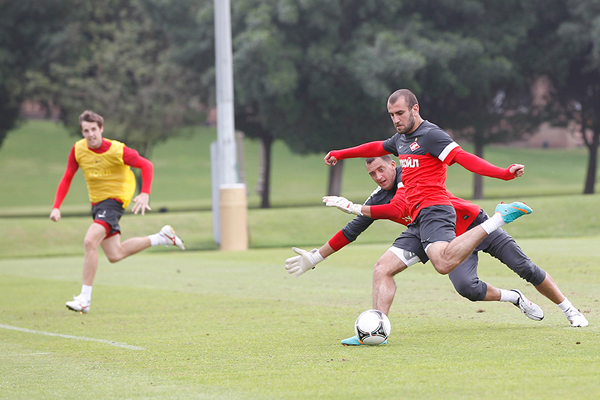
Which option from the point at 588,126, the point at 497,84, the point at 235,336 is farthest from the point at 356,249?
the point at 588,126

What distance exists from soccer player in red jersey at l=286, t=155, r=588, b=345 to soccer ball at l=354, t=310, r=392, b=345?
0.59 feet

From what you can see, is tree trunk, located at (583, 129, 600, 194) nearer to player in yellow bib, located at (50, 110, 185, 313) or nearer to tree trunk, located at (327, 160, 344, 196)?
tree trunk, located at (327, 160, 344, 196)

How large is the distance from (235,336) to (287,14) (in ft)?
71.6

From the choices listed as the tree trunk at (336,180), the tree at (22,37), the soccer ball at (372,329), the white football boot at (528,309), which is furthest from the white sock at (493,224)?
the tree at (22,37)

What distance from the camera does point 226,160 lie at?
68.0 ft

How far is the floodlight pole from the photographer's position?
19984mm

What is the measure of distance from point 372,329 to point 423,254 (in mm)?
956

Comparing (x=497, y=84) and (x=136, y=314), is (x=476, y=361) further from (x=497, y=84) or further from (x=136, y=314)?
(x=497, y=84)

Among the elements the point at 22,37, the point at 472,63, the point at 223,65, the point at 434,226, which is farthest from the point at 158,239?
the point at 22,37

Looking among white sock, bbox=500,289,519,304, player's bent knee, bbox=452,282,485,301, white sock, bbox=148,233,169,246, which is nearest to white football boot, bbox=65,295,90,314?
white sock, bbox=148,233,169,246

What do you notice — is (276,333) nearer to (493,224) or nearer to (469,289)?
(469,289)

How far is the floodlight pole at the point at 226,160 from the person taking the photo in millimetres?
19984

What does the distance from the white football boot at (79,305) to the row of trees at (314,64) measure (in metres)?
18.9

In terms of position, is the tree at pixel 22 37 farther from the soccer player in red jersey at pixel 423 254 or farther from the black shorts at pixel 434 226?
the black shorts at pixel 434 226
